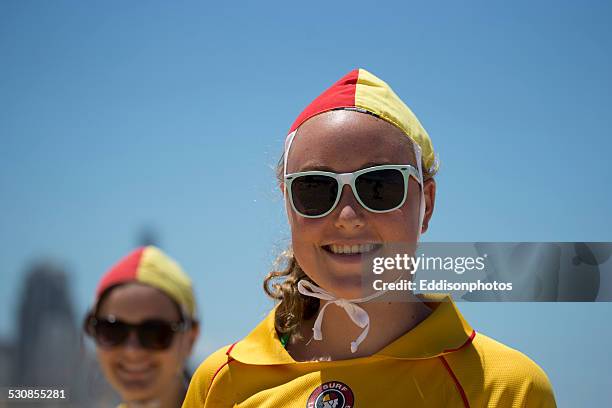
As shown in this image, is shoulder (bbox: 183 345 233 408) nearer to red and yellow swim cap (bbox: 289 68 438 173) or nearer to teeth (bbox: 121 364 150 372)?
red and yellow swim cap (bbox: 289 68 438 173)

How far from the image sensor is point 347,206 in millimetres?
2553

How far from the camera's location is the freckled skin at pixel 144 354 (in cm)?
112

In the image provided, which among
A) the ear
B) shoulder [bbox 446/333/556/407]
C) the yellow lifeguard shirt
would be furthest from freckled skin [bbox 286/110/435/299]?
shoulder [bbox 446/333/556/407]

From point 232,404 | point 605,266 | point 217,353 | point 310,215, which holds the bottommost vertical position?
point 232,404

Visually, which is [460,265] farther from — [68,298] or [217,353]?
[68,298]

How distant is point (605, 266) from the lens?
272 centimetres

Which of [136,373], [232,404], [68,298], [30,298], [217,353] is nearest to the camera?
[136,373]

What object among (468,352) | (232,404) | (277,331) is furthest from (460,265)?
(232,404)

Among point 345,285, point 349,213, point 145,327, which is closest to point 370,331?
point 345,285

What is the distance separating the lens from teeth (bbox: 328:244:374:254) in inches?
100

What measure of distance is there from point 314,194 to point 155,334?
1.54m

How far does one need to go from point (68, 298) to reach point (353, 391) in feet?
4.81

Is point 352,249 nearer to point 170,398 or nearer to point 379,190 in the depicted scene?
point 379,190

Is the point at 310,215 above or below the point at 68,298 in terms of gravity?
above
